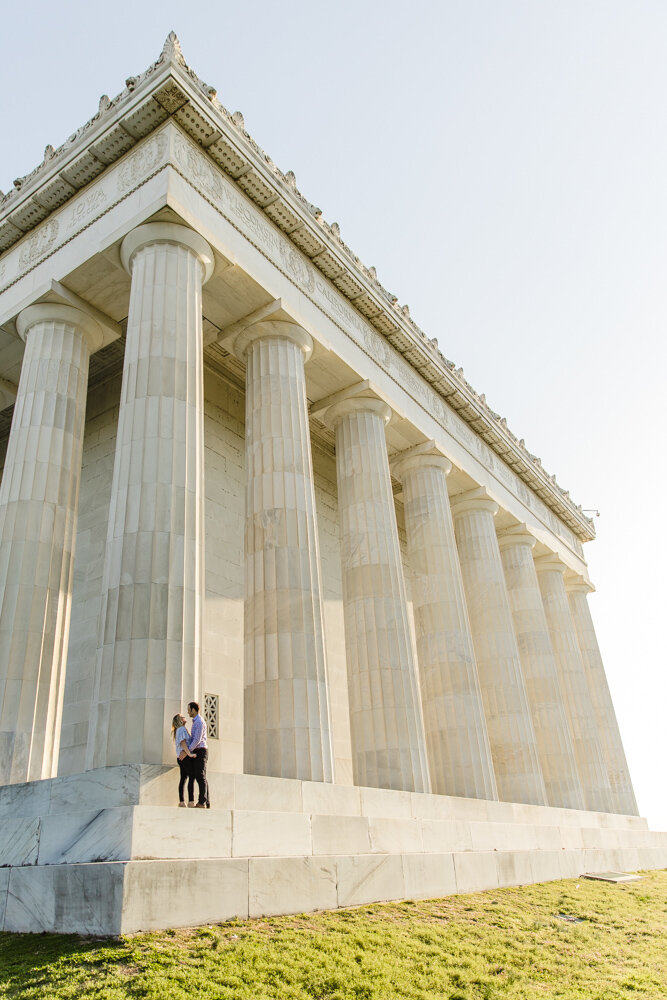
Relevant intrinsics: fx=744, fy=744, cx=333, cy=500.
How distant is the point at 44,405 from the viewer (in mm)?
24312

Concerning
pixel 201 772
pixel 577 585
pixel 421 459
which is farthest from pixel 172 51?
pixel 577 585

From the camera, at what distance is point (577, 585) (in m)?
57.2

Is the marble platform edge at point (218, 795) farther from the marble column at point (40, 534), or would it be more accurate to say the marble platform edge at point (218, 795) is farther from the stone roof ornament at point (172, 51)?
the stone roof ornament at point (172, 51)

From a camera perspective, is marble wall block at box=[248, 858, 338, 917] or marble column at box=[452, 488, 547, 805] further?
marble column at box=[452, 488, 547, 805]

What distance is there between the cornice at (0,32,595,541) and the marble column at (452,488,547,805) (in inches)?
431

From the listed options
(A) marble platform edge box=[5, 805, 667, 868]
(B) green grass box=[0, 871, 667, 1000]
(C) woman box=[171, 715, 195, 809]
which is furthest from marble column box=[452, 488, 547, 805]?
(C) woman box=[171, 715, 195, 809]

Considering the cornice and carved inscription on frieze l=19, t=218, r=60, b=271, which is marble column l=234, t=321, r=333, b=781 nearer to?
the cornice

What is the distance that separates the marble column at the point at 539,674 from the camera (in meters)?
→ 41.2

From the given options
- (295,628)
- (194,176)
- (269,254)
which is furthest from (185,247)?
(295,628)

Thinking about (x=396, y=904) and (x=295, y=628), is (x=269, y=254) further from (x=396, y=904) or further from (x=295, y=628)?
(x=396, y=904)

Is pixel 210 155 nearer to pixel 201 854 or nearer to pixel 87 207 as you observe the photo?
pixel 87 207

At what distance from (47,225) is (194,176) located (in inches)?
268

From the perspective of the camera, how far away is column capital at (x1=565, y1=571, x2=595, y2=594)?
56.7 metres

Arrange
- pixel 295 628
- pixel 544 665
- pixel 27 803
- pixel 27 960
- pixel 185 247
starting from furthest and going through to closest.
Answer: pixel 544 665 → pixel 185 247 → pixel 295 628 → pixel 27 803 → pixel 27 960
